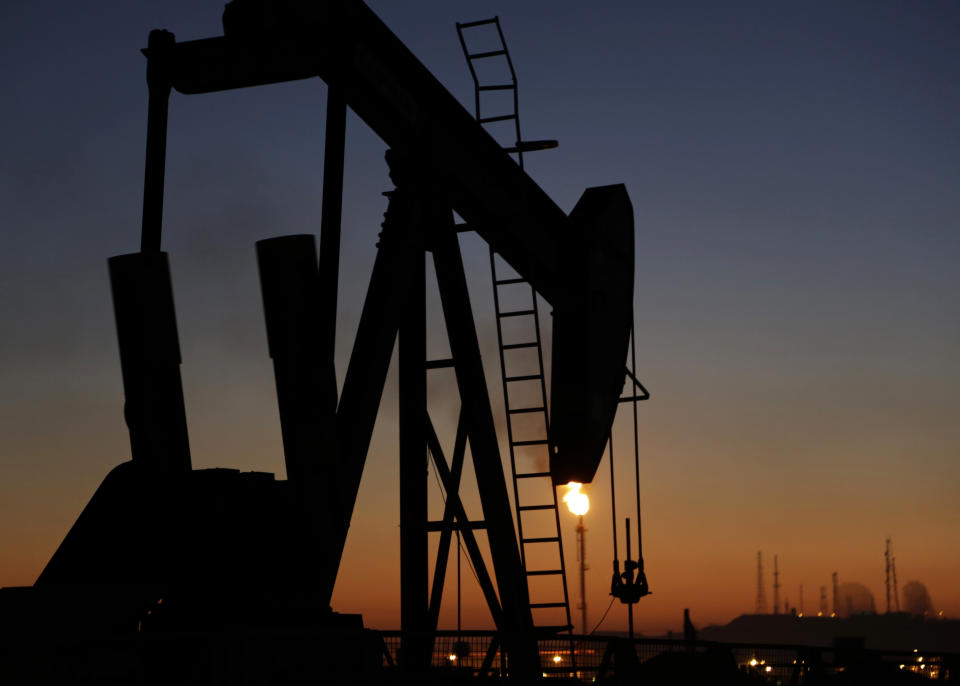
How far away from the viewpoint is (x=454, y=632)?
399 inches

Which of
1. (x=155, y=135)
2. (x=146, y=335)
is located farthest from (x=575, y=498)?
(x=146, y=335)

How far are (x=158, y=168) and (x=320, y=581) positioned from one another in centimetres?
269

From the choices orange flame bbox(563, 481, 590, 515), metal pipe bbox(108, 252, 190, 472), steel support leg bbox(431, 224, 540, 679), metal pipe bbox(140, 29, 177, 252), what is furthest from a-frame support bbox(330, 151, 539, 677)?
metal pipe bbox(108, 252, 190, 472)

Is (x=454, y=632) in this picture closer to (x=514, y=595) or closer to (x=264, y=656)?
(x=514, y=595)

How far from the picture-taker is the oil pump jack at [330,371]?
584 centimetres

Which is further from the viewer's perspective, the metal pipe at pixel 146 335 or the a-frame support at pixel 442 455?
the a-frame support at pixel 442 455

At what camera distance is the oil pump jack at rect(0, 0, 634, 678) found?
5840 millimetres

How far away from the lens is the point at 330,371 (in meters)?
6.40

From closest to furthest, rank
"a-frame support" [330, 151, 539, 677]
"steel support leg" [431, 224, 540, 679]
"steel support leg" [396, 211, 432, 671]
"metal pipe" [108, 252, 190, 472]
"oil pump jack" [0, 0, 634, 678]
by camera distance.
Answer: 1. "metal pipe" [108, 252, 190, 472]
2. "oil pump jack" [0, 0, 634, 678]
3. "a-frame support" [330, 151, 539, 677]
4. "steel support leg" [431, 224, 540, 679]
5. "steel support leg" [396, 211, 432, 671]

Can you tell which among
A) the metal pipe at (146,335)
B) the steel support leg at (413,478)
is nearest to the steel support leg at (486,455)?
the steel support leg at (413,478)

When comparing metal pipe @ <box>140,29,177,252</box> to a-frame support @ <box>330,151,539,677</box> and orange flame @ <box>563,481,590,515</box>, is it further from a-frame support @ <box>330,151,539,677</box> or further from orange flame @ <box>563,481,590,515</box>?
orange flame @ <box>563,481,590,515</box>

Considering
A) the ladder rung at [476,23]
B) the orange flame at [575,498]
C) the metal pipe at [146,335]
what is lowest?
the metal pipe at [146,335]

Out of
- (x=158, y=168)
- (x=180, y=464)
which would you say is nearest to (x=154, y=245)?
(x=158, y=168)

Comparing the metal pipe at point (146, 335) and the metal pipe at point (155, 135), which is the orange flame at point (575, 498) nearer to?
the metal pipe at point (155, 135)
